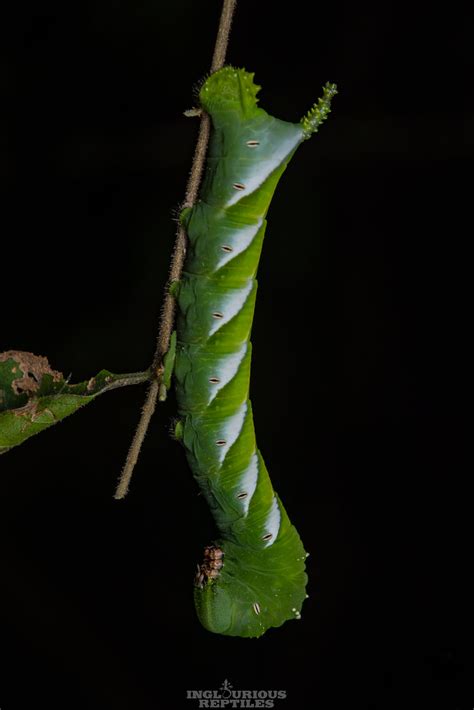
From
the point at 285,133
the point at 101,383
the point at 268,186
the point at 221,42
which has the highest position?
the point at 221,42

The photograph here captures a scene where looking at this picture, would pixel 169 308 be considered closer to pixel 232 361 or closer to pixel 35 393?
pixel 232 361

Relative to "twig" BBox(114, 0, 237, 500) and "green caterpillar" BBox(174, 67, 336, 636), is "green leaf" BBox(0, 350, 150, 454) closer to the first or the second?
"twig" BBox(114, 0, 237, 500)

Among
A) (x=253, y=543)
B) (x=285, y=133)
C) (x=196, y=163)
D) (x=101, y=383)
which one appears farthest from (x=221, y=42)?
(x=253, y=543)

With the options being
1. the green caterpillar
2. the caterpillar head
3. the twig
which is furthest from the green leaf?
the caterpillar head

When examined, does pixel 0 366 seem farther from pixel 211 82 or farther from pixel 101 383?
pixel 211 82

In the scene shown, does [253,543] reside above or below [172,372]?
below

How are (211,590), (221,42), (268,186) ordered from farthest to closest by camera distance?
(211,590)
(268,186)
(221,42)

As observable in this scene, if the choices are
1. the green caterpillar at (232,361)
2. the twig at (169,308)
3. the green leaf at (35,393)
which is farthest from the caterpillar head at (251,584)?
the green leaf at (35,393)
